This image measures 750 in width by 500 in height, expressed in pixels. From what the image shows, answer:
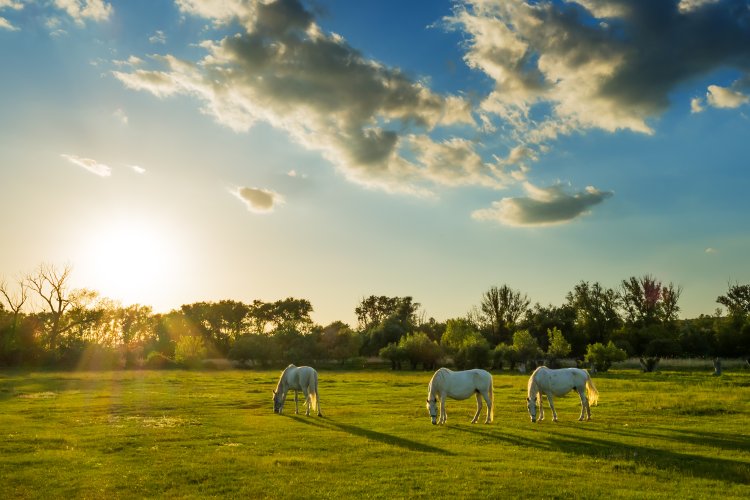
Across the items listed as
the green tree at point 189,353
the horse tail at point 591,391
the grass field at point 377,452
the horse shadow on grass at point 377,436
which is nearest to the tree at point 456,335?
the green tree at point 189,353

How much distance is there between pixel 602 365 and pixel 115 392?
55.9 meters

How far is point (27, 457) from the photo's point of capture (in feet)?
52.5

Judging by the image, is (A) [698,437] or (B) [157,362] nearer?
(A) [698,437]

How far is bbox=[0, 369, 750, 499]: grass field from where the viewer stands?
1231 centimetres

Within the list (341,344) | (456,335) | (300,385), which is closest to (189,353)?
(341,344)

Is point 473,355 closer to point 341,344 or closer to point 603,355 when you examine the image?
point 603,355

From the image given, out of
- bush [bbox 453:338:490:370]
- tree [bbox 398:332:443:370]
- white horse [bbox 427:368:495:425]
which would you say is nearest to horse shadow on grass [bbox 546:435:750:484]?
white horse [bbox 427:368:495:425]

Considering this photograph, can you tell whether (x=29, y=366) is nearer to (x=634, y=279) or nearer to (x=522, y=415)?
(x=522, y=415)

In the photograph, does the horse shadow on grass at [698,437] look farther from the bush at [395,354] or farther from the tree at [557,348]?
the bush at [395,354]

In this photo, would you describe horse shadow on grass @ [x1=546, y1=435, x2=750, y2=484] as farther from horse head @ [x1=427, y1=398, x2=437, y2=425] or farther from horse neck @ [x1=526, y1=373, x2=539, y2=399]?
horse head @ [x1=427, y1=398, x2=437, y2=425]

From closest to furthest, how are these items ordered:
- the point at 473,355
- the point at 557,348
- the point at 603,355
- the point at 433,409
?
the point at 433,409
the point at 603,355
the point at 557,348
the point at 473,355

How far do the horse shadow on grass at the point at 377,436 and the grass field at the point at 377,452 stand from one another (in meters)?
0.07

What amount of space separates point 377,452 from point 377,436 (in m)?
3.20

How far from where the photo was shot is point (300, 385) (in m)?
27.5
